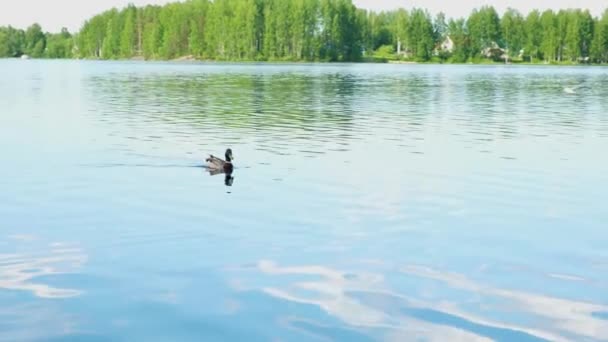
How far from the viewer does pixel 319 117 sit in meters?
54.9

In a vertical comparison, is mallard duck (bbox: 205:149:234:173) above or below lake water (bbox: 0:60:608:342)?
above

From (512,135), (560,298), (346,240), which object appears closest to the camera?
(560,298)

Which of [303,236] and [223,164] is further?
[223,164]

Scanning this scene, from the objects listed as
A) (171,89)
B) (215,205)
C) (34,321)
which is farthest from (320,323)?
(171,89)

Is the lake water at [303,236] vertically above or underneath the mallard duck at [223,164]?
underneath

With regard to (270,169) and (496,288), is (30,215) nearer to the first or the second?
(270,169)

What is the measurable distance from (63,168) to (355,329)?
66.6ft

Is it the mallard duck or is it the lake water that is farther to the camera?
the mallard duck

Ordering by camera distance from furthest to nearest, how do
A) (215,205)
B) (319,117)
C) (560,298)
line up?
(319,117), (215,205), (560,298)

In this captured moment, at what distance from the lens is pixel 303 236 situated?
20.9 metres

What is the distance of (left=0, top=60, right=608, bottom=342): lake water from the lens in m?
14.8

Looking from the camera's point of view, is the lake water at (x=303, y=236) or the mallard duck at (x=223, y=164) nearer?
the lake water at (x=303, y=236)

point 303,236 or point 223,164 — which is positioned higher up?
point 223,164

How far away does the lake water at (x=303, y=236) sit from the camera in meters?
14.8
